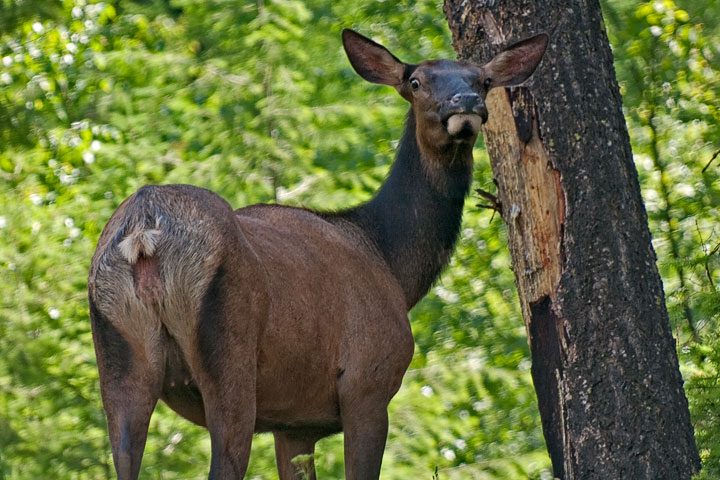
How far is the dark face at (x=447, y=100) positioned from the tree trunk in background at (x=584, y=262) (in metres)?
0.22

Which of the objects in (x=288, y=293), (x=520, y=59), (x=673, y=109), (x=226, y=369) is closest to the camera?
(x=226, y=369)

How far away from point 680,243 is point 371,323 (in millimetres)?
5831

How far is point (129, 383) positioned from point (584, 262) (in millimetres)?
2636

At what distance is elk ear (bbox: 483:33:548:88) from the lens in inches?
263

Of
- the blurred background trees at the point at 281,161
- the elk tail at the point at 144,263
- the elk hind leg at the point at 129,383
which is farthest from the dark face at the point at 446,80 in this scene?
the blurred background trees at the point at 281,161

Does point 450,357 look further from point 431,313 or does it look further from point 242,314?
point 242,314

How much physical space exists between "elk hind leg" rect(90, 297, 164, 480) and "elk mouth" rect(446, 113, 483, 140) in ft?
8.06

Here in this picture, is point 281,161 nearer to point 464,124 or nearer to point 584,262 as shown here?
point 464,124

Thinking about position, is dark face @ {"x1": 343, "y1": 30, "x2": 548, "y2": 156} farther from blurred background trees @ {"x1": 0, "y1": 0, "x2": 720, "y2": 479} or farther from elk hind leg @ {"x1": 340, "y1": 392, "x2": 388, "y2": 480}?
blurred background trees @ {"x1": 0, "y1": 0, "x2": 720, "y2": 479}

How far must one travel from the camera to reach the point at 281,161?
43.9ft

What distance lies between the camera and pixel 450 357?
13102 mm

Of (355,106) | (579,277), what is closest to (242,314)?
(579,277)

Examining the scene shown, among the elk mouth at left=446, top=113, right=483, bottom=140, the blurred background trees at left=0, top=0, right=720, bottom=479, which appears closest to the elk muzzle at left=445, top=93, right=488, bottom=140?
the elk mouth at left=446, top=113, right=483, bottom=140

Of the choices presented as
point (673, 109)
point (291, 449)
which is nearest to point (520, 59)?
point (291, 449)
